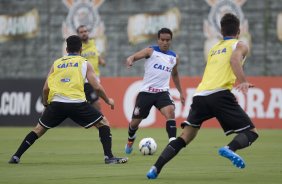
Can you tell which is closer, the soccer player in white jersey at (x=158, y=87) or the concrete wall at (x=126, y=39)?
the soccer player in white jersey at (x=158, y=87)

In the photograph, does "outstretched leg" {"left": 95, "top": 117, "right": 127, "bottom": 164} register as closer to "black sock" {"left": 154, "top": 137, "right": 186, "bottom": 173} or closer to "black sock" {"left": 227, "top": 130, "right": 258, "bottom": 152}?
"black sock" {"left": 154, "top": 137, "right": 186, "bottom": 173}

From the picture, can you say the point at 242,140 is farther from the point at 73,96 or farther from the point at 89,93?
the point at 89,93

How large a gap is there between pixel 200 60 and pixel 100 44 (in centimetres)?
372

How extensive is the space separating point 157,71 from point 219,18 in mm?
12849

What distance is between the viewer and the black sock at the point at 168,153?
1188cm

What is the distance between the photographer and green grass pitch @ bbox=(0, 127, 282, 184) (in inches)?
475

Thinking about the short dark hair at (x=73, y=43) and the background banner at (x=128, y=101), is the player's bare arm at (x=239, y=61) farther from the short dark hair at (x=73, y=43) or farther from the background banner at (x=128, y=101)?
the background banner at (x=128, y=101)

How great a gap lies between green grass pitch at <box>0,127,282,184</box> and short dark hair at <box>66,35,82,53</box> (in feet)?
6.36

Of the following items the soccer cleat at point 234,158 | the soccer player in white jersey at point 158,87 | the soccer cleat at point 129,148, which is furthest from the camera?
the soccer player in white jersey at point 158,87

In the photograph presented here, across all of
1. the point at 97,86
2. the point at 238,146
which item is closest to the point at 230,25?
the point at 238,146

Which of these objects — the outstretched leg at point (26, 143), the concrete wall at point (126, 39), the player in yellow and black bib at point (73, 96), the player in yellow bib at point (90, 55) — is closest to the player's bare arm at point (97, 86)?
the player in yellow and black bib at point (73, 96)

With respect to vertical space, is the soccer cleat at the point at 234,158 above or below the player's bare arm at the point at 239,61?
below

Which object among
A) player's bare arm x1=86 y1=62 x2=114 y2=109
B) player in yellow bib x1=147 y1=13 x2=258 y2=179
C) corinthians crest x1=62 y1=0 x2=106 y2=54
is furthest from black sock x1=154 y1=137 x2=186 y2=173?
corinthians crest x1=62 y1=0 x2=106 y2=54

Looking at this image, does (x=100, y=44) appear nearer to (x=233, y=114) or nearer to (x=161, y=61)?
(x=161, y=61)
